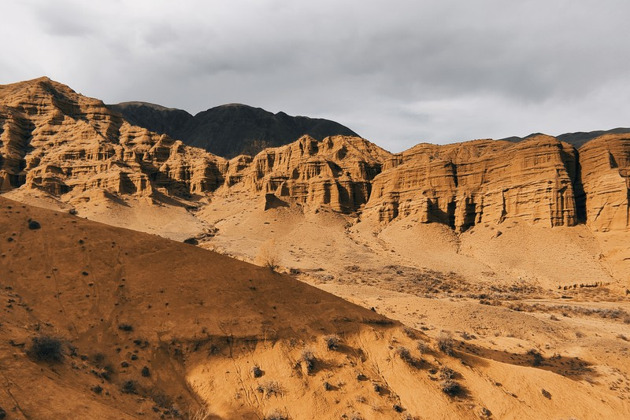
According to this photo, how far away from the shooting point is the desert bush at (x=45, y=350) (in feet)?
40.6

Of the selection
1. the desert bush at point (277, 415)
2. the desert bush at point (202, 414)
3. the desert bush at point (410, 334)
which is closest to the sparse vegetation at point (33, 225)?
the desert bush at point (202, 414)

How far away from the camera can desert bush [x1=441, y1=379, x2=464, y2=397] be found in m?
16.1

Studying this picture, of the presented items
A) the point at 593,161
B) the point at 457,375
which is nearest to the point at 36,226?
the point at 457,375

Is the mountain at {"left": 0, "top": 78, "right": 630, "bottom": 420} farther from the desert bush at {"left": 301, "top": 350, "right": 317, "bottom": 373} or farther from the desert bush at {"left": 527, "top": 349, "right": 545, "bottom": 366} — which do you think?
the desert bush at {"left": 527, "top": 349, "right": 545, "bottom": 366}

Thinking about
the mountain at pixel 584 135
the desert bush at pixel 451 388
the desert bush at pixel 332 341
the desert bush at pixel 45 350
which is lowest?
the desert bush at pixel 451 388

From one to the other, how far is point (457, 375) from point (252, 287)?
11138mm

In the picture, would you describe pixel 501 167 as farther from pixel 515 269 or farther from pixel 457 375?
pixel 457 375

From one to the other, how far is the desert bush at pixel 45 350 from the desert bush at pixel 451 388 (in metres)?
15.0

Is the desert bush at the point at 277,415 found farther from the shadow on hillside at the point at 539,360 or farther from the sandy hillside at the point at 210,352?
the shadow on hillside at the point at 539,360

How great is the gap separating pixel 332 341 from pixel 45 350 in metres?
11.3

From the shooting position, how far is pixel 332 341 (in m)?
17.8

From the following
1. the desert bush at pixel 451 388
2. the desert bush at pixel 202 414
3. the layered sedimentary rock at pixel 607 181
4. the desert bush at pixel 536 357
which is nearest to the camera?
the desert bush at pixel 202 414

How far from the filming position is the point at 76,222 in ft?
78.2

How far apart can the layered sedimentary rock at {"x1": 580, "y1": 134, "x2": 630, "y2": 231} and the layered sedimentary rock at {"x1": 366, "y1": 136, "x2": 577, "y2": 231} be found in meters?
2.78
